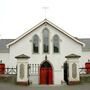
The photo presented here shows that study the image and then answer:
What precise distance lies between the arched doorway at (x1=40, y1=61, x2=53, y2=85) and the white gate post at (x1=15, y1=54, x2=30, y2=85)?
9506mm

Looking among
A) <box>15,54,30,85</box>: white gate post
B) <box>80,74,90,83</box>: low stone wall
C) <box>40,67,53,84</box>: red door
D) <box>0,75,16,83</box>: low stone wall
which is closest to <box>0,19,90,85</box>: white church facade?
<box>40,67,53,84</box>: red door

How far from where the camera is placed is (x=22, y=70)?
27.4 metres

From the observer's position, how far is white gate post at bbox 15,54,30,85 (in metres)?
27.1

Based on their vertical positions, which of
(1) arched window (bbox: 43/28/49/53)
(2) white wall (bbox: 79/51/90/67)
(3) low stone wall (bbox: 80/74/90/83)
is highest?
(1) arched window (bbox: 43/28/49/53)

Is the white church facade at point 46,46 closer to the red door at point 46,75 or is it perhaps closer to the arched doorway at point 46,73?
the arched doorway at point 46,73

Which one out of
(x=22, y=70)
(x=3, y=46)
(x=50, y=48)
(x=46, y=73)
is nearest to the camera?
(x=22, y=70)

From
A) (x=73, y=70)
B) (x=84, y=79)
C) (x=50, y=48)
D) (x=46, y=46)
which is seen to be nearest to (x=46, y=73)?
(x=50, y=48)

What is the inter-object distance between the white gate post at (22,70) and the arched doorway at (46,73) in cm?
951

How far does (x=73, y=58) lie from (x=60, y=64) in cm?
1087

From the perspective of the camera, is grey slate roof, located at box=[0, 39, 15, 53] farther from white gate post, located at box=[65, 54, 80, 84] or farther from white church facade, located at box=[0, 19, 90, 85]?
white gate post, located at box=[65, 54, 80, 84]

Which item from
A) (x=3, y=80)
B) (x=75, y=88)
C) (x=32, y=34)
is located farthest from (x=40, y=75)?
(x=75, y=88)

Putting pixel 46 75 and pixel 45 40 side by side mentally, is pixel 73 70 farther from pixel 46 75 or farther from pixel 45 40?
pixel 45 40

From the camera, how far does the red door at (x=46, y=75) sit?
121 ft

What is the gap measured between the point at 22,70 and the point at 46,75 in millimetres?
10166
